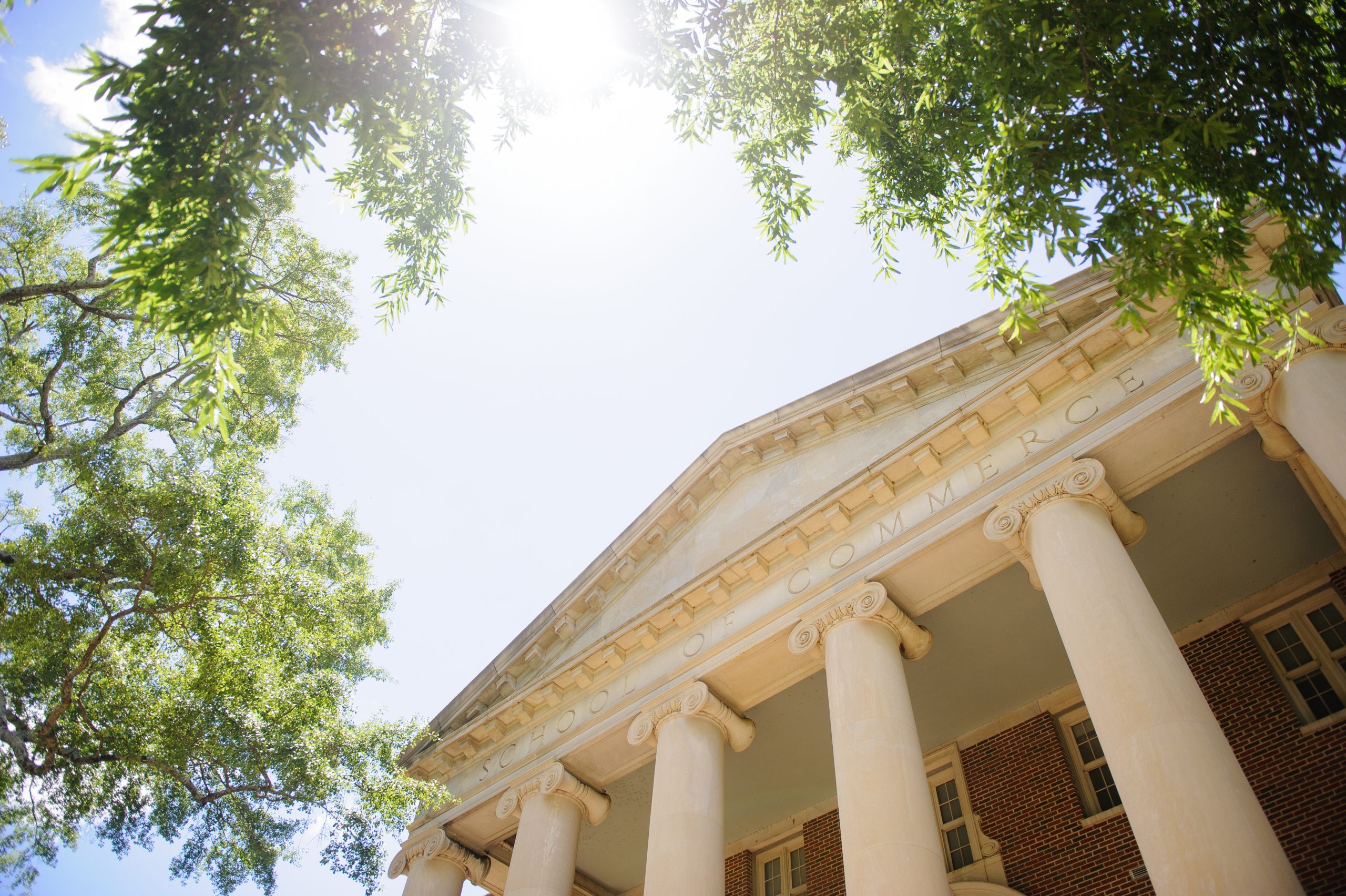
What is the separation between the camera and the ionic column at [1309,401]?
27.8ft

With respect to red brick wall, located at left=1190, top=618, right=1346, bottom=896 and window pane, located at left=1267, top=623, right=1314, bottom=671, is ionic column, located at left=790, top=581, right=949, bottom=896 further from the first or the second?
window pane, located at left=1267, top=623, right=1314, bottom=671

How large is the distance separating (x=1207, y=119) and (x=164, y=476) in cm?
1585

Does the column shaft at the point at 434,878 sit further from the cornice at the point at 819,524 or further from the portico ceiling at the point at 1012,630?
the portico ceiling at the point at 1012,630

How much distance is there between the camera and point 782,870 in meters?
16.5

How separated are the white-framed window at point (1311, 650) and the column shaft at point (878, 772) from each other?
595 centimetres

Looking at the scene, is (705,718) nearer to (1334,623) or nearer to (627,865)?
(627,865)

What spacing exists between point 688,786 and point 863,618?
347cm

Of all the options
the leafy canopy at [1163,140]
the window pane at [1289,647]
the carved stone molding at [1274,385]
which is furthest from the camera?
the window pane at [1289,647]

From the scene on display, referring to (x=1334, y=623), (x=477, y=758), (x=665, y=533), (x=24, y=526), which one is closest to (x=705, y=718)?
(x=665, y=533)

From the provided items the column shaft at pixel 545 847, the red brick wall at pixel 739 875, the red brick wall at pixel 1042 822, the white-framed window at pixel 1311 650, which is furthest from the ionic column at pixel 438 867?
the white-framed window at pixel 1311 650

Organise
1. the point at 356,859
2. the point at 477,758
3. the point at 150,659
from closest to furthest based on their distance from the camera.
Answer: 1. the point at 356,859
2. the point at 150,659
3. the point at 477,758

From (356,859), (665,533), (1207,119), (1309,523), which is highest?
(665,533)

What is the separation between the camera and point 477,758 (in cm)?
1680

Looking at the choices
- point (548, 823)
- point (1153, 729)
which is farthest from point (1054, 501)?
point (548, 823)
